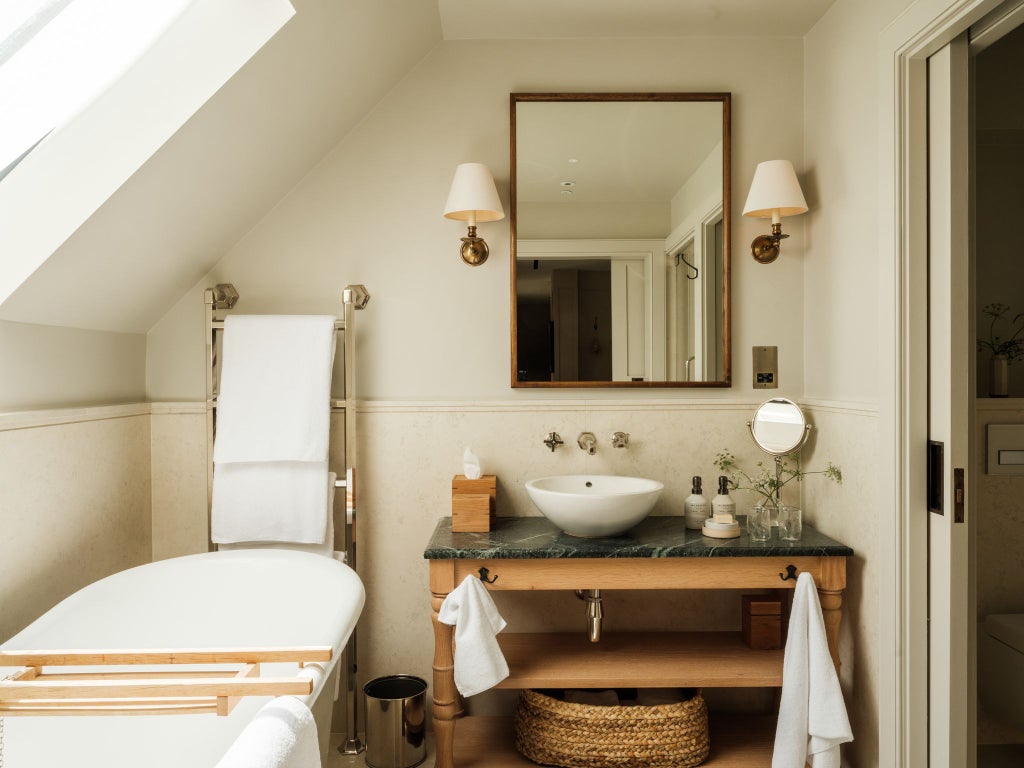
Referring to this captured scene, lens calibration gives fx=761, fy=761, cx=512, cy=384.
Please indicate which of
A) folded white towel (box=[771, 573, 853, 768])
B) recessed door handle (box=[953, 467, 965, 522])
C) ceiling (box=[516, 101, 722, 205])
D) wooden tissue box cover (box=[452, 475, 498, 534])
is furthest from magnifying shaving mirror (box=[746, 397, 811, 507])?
wooden tissue box cover (box=[452, 475, 498, 534])

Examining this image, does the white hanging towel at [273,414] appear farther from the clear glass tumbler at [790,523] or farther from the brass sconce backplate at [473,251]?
the clear glass tumbler at [790,523]

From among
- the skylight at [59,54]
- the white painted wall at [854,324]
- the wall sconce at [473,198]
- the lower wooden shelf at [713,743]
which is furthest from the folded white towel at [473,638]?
the skylight at [59,54]

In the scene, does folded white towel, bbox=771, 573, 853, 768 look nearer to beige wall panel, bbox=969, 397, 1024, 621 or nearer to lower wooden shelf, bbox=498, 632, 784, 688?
lower wooden shelf, bbox=498, 632, 784, 688

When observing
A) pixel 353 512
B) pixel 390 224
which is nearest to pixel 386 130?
pixel 390 224

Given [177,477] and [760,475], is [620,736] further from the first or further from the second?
[177,477]

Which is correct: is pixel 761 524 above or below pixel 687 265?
below

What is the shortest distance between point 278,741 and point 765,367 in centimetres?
205

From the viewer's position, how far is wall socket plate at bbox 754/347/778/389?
8.76ft

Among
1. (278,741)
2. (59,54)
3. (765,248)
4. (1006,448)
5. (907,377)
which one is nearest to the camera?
(278,741)

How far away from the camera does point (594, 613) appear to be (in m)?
2.44

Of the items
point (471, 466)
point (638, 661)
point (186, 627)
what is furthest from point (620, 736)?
point (186, 627)

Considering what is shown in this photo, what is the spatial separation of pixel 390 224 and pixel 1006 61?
2076mm

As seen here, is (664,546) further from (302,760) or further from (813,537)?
(302,760)

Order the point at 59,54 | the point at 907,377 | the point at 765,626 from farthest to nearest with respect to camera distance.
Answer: the point at 765,626, the point at 907,377, the point at 59,54
